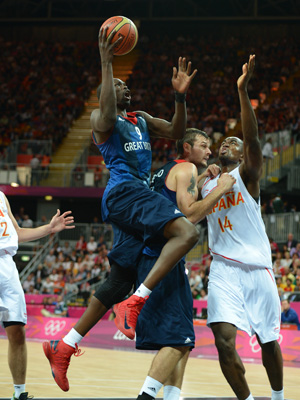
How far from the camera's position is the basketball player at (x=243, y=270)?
5645 mm

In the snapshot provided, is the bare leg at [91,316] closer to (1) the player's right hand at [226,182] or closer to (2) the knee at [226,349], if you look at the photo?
(2) the knee at [226,349]

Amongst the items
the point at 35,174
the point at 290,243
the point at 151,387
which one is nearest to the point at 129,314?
the point at 151,387

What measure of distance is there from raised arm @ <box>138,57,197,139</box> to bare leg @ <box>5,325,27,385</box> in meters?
2.28

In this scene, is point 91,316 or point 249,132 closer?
point 91,316

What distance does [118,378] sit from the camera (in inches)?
361

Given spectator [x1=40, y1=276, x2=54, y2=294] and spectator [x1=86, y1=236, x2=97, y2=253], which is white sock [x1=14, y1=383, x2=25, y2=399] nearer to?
spectator [x1=40, y1=276, x2=54, y2=294]

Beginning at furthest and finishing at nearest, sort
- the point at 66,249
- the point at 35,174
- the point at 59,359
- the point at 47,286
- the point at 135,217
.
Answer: the point at 35,174, the point at 66,249, the point at 47,286, the point at 59,359, the point at 135,217

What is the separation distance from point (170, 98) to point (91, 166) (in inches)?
254

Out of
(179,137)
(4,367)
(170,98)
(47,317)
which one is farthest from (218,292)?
(170,98)

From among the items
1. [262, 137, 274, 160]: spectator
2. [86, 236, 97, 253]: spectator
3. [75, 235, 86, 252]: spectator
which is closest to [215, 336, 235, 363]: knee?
[262, 137, 274, 160]: spectator

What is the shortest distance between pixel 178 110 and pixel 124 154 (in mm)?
648

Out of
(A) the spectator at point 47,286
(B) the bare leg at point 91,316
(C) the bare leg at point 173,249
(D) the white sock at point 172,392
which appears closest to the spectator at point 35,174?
(A) the spectator at point 47,286

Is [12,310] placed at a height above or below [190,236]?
below

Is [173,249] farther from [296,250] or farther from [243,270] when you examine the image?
[296,250]
